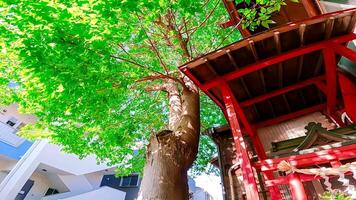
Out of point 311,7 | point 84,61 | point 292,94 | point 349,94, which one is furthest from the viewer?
point 292,94

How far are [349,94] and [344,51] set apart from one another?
3.88 ft

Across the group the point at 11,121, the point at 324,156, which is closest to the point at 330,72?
the point at 324,156

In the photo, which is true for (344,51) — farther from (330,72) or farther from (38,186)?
(38,186)

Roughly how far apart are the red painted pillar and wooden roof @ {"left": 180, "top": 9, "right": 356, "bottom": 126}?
0.50m

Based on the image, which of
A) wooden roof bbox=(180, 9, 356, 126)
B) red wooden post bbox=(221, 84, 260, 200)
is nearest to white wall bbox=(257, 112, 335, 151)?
wooden roof bbox=(180, 9, 356, 126)

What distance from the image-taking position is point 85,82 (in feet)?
13.1

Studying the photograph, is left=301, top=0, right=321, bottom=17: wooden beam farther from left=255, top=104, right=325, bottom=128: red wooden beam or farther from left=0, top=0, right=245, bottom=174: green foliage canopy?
left=255, top=104, right=325, bottom=128: red wooden beam

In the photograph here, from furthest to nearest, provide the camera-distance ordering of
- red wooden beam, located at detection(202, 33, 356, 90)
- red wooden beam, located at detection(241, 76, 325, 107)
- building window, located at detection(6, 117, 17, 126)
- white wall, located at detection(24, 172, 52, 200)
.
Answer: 1. white wall, located at detection(24, 172, 52, 200)
2. building window, located at detection(6, 117, 17, 126)
3. red wooden beam, located at detection(241, 76, 325, 107)
4. red wooden beam, located at detection(202, 33, 356, 90)

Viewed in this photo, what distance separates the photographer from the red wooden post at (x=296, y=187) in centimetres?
271

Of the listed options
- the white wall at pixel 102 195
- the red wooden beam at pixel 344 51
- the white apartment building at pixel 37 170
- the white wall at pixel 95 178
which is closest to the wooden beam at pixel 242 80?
the red wooden beam at pixel 344 51

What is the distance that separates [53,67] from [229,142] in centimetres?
582

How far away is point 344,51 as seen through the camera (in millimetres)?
3893

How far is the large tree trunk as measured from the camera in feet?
10.4

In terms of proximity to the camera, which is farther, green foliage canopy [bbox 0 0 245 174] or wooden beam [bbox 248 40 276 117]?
wooden beam [bbox 248 40 276 117]
